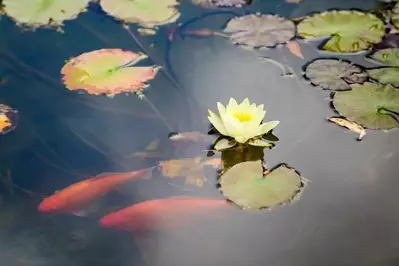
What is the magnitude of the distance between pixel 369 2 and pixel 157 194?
0.74 metres

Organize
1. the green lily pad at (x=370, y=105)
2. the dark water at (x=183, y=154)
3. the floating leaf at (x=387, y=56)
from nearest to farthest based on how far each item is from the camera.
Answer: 1. the dark water at (x=183, y=154)
2. the green lily pad at (x=370, y=105)
3. the floating leaf at (x=387, y=56)

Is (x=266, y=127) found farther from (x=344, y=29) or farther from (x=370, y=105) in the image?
(x=344, y=29)

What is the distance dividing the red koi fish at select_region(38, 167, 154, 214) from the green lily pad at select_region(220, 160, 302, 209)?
13cm

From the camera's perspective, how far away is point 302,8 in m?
1.33

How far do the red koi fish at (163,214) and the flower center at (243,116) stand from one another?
0.15 meters

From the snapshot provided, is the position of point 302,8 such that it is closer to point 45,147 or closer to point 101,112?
point 101,112

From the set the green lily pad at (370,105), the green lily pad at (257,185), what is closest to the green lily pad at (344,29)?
the green lily pad at (370,105)

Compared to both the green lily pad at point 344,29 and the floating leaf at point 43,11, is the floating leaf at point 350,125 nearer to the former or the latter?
the green lily pad at point 344,29

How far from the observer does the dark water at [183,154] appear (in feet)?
2.68

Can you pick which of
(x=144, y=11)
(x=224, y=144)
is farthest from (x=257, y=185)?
(x=144, y=11)

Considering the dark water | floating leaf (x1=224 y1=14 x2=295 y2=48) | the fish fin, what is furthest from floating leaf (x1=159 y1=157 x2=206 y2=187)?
floating leaf (x1=224 y1=14 x2=295 y2=48)

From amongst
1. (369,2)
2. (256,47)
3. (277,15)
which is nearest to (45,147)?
(256,47)

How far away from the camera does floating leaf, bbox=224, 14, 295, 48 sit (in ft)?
4.01

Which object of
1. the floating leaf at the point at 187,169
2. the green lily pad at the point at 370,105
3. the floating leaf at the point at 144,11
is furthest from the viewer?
the floating leaf at the point at 144,11
